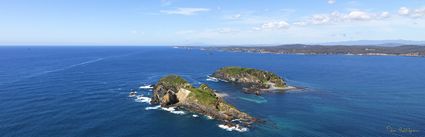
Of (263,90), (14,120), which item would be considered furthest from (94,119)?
(263,90)

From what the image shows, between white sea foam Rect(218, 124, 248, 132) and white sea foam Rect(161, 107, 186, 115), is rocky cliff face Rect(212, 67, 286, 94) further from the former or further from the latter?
white sea foam Rect(218, 124, 248, 132)

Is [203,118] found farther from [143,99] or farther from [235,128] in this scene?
[143,99]

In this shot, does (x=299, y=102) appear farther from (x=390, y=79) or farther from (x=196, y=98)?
(x=390, y=79)

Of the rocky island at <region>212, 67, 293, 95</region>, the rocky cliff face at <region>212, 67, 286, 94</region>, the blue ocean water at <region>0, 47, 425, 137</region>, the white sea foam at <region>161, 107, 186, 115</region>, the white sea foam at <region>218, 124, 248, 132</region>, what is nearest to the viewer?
the blue ocean water at <region>0, 47, 425, 137</region>

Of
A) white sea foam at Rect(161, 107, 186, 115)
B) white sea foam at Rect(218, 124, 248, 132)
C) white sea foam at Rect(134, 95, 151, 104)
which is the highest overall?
white sea foam at Rect(134, 95, 151, 104)

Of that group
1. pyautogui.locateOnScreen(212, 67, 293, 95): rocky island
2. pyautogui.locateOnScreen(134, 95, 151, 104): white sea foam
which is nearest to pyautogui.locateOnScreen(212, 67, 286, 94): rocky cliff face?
pyautogui.locateOnScreen(212, 67, 293, 95): rocky island

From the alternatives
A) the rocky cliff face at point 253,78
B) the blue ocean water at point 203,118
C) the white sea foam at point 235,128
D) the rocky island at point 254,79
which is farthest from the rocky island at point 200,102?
the rocky cliff face at point 253,78

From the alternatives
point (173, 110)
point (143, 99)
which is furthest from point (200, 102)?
point (143, 99)
